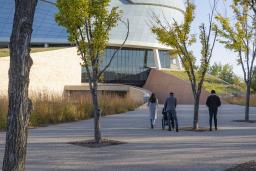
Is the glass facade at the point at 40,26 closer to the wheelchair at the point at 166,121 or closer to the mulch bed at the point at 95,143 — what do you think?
the wheelchair at the point at 166,121

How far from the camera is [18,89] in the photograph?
5789 mm

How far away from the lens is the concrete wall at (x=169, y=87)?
5859 centimetres

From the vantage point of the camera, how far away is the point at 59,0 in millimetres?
13719

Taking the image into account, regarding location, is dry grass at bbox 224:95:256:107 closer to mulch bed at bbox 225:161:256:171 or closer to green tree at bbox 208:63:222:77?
mulch bed at bbox 225:161:256:171

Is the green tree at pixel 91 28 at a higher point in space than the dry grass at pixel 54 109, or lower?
higher

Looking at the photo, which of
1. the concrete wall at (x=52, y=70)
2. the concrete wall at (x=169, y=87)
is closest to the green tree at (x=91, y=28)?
the concrete wall at (x=52, y=70)

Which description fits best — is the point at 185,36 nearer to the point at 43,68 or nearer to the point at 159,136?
the point at 159,136

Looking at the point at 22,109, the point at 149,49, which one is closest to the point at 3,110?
the point at 22,109

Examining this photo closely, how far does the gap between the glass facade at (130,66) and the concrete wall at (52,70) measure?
1447cm

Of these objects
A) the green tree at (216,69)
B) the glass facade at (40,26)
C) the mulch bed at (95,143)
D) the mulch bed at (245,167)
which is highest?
the glass facade at (40,26)

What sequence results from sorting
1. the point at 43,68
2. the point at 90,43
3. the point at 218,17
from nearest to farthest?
the point at 90,43, the point at 218,17, the point at 43,68

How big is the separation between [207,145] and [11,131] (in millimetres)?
8035

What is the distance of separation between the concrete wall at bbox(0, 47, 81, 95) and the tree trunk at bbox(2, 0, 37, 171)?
30212 mm

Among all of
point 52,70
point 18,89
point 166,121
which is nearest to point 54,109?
point 166,121
